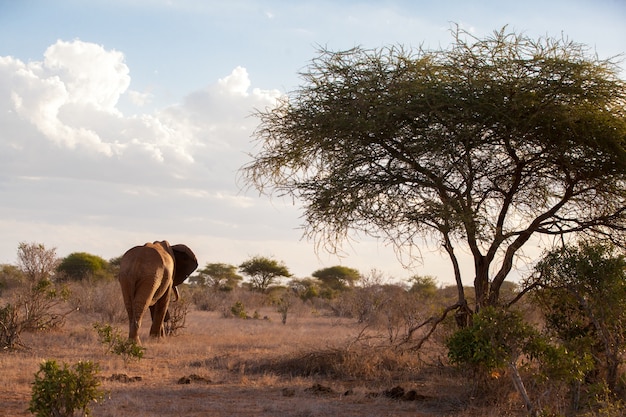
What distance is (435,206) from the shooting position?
9453 mm

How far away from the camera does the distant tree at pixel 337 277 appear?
1788 inches

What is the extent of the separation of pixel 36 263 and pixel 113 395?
968 centimetres

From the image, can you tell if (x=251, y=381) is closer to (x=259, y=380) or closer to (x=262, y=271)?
(x=259, y=380)

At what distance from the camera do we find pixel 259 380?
34.4ft

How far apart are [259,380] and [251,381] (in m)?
0.12

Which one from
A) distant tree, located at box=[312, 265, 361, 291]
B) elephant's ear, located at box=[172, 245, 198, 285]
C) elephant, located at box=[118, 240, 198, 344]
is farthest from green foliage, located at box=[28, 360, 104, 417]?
distant tree, located at box=[312, 265, 361, 291]

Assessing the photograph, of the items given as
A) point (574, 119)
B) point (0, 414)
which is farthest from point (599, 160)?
point (0, 414)

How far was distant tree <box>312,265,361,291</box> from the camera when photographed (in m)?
45.4

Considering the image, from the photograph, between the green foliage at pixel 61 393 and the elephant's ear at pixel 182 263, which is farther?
the elephant's ear at pixel 182 263

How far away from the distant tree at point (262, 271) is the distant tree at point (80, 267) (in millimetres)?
8765

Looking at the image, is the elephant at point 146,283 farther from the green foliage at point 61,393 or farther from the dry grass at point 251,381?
the green foliage at point 61,393

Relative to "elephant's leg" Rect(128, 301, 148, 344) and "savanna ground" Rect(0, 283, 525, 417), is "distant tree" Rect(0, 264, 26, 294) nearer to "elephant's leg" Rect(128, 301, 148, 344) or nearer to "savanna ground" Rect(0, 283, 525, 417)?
"savanna ground" Rect(0, 283, 525, 417)

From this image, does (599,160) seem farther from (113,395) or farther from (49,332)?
(49,332)

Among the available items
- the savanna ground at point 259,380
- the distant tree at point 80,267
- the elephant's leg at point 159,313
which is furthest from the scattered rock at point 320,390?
the distant tree at point 80,267
